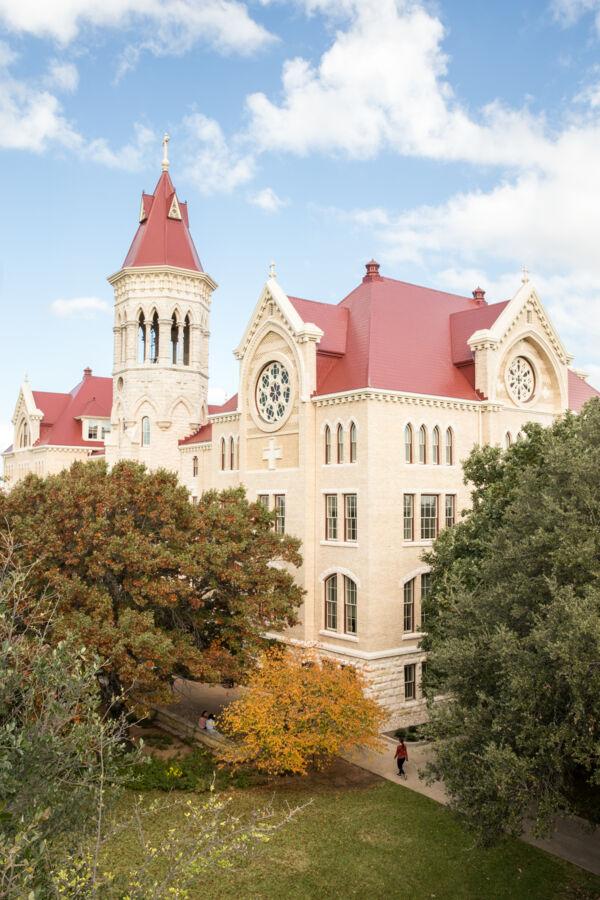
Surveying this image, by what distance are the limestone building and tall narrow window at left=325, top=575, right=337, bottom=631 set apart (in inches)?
2.2

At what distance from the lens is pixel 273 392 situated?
38.1m

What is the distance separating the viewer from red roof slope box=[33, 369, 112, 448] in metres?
65.1

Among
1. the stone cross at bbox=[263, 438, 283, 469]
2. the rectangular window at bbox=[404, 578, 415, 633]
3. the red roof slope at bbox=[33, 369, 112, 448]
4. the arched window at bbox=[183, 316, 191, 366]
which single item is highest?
the arched window at bbox=[183, 316, 191, 366]

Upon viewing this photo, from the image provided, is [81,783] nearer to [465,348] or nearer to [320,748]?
[320,748]

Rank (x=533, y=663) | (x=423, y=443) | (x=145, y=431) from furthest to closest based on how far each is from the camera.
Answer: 1. (x=145, y=431)
2. (x=423, y=443)
3. (x=533, y=663)

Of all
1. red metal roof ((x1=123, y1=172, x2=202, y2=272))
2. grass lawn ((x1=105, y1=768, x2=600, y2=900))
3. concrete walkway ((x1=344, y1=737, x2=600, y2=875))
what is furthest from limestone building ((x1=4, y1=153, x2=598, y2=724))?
red metal roof ((x1=123, y1=172, x2=202, y2=272))

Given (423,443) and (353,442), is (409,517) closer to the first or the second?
(423,443)

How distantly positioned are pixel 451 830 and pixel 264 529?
44.2 feet

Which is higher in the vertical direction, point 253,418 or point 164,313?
point 164,313

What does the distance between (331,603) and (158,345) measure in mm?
26111

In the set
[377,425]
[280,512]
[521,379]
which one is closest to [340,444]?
[377,425]

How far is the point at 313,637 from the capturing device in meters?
34.2

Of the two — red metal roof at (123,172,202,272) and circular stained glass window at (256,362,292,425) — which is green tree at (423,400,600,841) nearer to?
circular stained glass window at (256,362,292,425)

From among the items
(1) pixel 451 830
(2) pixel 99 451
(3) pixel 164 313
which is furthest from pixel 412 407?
(2) pixel 99 451
